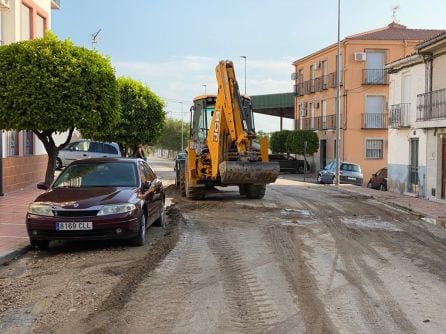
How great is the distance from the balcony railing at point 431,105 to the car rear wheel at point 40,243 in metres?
14.6

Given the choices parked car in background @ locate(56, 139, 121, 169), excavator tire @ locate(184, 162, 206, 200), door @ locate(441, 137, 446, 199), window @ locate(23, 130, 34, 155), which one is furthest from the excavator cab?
parked car in background @ locate(56, 139, 121, 169)

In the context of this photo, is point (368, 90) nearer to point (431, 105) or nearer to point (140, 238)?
point (431, 105)

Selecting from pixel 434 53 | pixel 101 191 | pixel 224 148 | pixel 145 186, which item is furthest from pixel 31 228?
pixel 434 53

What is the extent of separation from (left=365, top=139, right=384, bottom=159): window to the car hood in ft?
110

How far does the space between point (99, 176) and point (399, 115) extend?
16.6m

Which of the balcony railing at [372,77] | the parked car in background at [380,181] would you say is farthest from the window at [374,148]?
the parked car in background at [380,181]

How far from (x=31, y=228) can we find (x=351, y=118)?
1346 inches

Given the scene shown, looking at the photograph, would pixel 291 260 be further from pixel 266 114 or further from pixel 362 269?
pixel 266 114

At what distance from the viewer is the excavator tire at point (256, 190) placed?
56.9 feet

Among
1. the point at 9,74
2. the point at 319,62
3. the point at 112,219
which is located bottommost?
the point at 112,219

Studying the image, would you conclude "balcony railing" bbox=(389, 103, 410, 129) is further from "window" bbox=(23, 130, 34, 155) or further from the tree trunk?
the tree trunk

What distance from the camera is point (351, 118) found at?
40.6 meters

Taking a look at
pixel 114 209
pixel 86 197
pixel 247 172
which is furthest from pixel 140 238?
pixel 247 172

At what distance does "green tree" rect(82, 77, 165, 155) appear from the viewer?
80.4 ft
